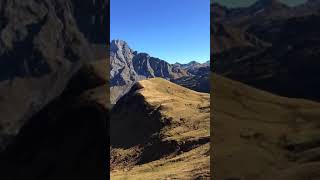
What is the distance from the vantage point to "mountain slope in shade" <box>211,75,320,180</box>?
9.77m

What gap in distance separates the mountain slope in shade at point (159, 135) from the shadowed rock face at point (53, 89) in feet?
41.7

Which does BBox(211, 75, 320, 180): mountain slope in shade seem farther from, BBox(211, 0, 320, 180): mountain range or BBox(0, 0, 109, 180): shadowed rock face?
BBox(0, 0, 109, 180): shadowed rock face

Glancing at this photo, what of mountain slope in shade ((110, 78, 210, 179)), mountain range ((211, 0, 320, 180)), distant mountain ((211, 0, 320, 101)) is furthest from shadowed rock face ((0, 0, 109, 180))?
mountain slope in shade ((110, 78, 210, 179))

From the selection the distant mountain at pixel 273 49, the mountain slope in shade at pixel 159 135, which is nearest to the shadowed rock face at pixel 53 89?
the distant mountain at pixel 273 49

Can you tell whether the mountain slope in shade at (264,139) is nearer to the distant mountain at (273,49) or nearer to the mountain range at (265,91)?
the mountain range at (265,91)

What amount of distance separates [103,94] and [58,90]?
909 mm

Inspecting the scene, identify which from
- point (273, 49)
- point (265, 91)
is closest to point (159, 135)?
point (265, 91)

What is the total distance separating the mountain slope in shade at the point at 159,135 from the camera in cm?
2678

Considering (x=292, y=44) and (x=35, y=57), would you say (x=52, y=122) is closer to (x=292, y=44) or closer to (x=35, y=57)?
(x=35, y=57)

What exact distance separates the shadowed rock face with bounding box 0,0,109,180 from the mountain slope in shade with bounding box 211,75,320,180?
2383mm

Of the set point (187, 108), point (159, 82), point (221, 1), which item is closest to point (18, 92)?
point (221, 1)

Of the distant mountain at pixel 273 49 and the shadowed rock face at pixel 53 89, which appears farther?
the distant mountain at pixel 273 49

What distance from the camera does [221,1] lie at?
10.1 meters

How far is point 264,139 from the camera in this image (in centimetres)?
983
